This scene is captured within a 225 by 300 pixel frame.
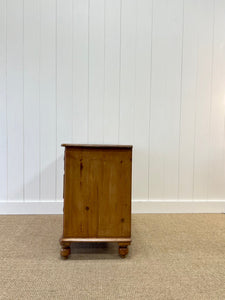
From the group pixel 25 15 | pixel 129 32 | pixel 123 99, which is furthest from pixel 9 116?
pixel 129 32

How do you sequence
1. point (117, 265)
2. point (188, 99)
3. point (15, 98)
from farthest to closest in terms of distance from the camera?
point (188, 99) → point (15, 98) → point (117, 265)

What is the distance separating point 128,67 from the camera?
6.76 feet

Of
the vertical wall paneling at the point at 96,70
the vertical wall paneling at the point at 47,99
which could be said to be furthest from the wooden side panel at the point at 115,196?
the vertical wall paneling at the point at 47,99

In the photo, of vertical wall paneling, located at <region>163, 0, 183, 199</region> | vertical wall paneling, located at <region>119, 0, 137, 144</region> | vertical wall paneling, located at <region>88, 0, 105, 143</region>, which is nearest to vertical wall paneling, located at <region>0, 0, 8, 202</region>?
vertical wall paneling, located at <region>88, 0, 105, 143</region>

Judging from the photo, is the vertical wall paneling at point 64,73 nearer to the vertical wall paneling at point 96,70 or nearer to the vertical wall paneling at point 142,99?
the vertical wall paneling at point 96,70

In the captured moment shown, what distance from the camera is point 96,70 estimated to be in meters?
2.04

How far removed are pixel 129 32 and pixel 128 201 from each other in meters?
1.52

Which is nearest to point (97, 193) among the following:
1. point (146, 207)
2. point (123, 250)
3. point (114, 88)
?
point (123, 250)

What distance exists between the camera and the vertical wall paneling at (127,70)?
204 centimetres

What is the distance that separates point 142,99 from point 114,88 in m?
0.27

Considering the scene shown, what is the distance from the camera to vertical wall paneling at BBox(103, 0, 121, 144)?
2033 mm

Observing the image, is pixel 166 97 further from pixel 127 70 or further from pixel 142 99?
pixel 127 70

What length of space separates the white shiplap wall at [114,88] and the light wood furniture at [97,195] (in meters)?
0.79

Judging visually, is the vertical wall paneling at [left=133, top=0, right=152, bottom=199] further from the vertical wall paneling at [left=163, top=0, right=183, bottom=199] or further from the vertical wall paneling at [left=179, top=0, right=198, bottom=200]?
the vertical wall paneling at [left=179, top=0, right=198, bottom=200]
